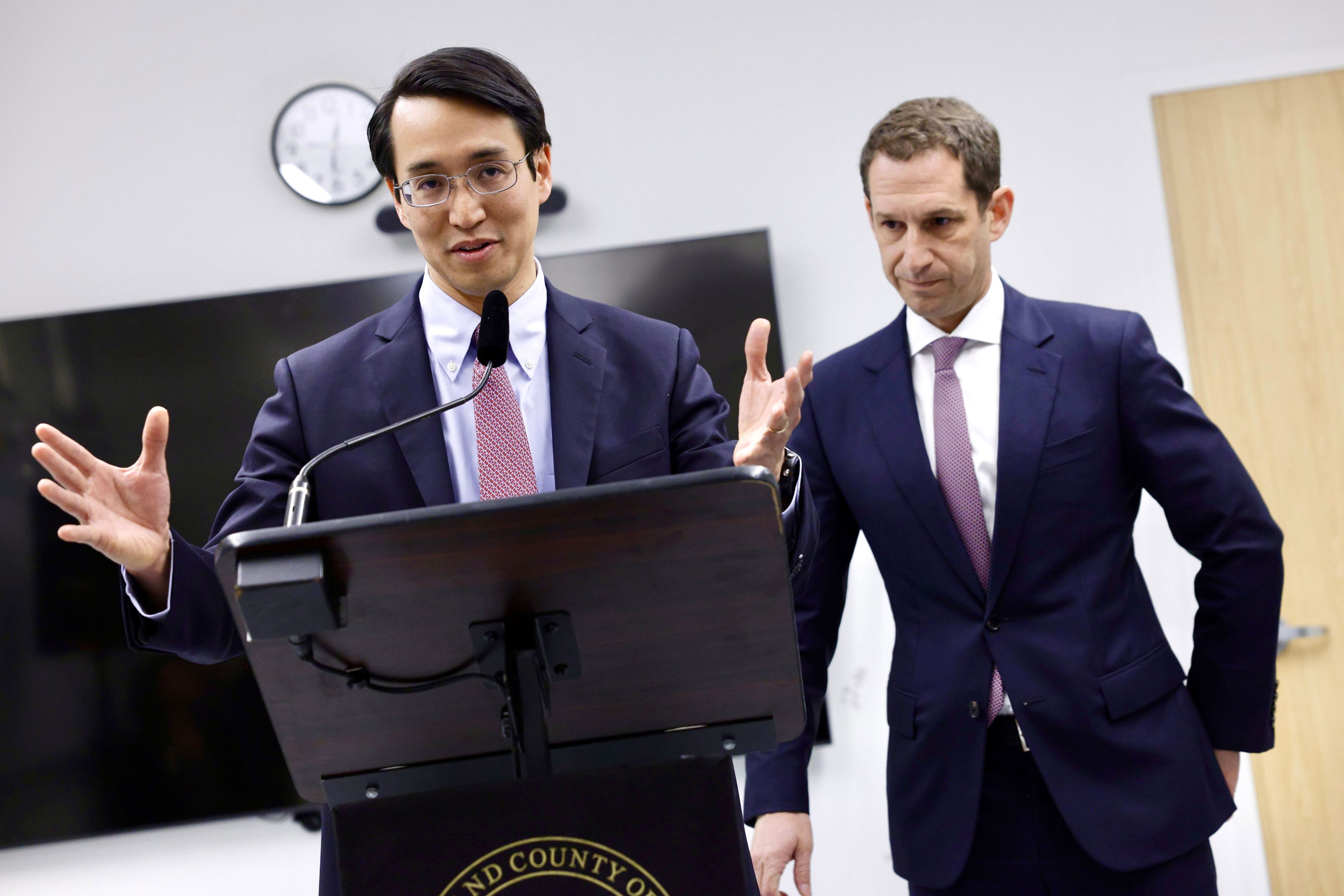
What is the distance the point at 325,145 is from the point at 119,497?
1994mm

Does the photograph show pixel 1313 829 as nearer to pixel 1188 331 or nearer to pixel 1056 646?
pixel 1188 331

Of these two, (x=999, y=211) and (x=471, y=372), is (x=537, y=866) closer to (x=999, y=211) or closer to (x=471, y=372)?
(x=471, y=372)

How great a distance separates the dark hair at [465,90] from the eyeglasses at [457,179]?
5 centimetres

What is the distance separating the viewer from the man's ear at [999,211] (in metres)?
1.80

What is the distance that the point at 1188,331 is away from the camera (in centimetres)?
271

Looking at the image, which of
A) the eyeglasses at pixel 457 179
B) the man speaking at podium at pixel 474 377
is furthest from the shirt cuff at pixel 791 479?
the eyeglasses at pixel 457 179

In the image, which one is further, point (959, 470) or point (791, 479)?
point (959, 470)

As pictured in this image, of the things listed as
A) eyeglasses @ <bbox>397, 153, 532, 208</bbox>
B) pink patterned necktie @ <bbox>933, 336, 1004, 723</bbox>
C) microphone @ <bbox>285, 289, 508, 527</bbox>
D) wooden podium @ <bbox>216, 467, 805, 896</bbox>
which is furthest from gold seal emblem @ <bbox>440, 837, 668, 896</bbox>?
pink patterned necktie @ <bbox>933, 336, 1004, 723</bbox>

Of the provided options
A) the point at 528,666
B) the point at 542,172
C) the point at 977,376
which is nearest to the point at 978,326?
the point at 977,376

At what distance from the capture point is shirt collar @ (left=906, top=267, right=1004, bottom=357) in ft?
5.71

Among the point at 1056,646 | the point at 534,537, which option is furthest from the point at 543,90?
the point at 534,537

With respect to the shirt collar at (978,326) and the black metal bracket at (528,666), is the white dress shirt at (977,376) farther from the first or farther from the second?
the black metal bracket at (528,666)

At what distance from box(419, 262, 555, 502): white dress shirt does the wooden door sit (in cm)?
198

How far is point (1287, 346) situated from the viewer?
2672 millimetres
